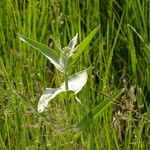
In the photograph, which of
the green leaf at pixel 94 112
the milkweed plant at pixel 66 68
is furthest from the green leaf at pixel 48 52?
the green leaf at pixel 94 112

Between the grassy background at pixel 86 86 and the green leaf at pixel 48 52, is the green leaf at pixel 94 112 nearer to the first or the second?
the grassy background at pixel 86 86

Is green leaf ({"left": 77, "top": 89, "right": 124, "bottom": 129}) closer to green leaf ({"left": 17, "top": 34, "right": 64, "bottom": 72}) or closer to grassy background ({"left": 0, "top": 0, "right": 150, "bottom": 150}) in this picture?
grassy background ({"left": 0, "top": 0, "right": 150, "bottom": 150})

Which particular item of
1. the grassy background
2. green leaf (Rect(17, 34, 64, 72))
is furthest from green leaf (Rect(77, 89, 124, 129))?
green leaf (Rect(17, 34, 64, 72))

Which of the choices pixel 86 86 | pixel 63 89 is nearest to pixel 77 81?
pixel 63 89

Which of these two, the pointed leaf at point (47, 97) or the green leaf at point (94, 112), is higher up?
the pointed leaf at point (47, 97)

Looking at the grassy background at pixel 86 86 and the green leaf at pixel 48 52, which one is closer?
the green leaf at pixel 48 52
